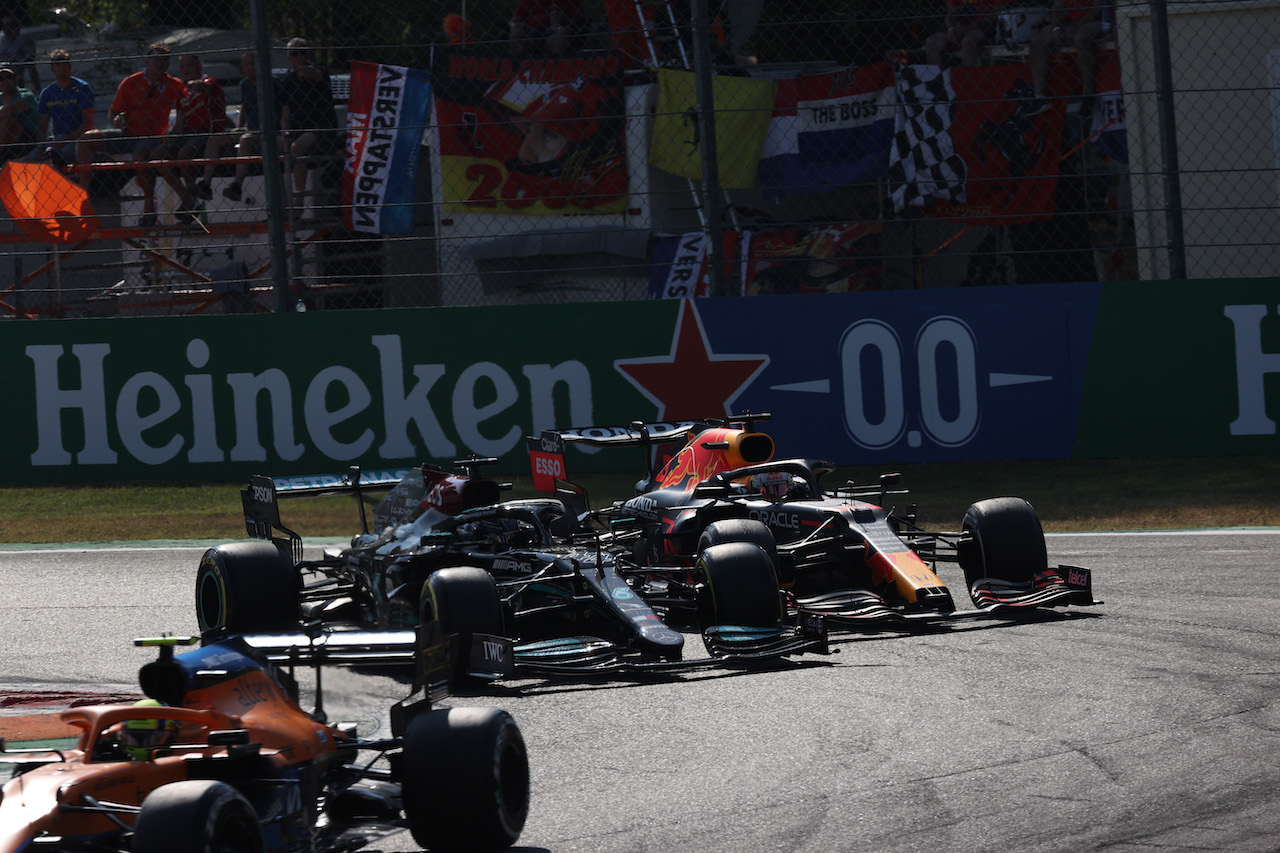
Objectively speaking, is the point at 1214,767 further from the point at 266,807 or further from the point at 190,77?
the point at 190,77

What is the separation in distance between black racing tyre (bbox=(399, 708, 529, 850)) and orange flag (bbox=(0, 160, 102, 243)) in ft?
33.9

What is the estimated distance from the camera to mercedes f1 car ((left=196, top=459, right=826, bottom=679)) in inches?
283

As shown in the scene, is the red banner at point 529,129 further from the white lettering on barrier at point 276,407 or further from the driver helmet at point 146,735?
the driver helmet at point 146,735

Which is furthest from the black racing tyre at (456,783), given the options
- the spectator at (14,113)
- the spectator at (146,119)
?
the spectator at (14,113)

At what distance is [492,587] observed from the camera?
23.5 ft

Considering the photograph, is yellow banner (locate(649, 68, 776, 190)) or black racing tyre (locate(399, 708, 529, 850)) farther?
yellow banner (locate(649, 68, 776, 190))

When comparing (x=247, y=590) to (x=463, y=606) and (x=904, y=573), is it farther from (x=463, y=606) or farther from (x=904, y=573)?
(x=904, y=573)

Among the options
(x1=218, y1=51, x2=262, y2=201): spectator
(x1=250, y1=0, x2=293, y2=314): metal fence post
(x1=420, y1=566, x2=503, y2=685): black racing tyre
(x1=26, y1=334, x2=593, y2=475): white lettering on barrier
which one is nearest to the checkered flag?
(x1=26, y1=334, x2=593, y2=475): white lettering on barrier

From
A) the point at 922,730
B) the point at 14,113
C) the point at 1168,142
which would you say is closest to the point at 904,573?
the point at 922,730

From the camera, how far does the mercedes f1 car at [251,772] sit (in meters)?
3.95

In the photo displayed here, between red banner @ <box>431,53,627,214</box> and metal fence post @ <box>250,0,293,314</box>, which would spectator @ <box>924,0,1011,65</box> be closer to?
red banner @ <box>431,53,627,214</box>

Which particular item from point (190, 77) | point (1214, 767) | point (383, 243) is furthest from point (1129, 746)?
point (190, 77)

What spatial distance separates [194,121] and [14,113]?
5.06 feet

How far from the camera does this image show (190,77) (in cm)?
1436
